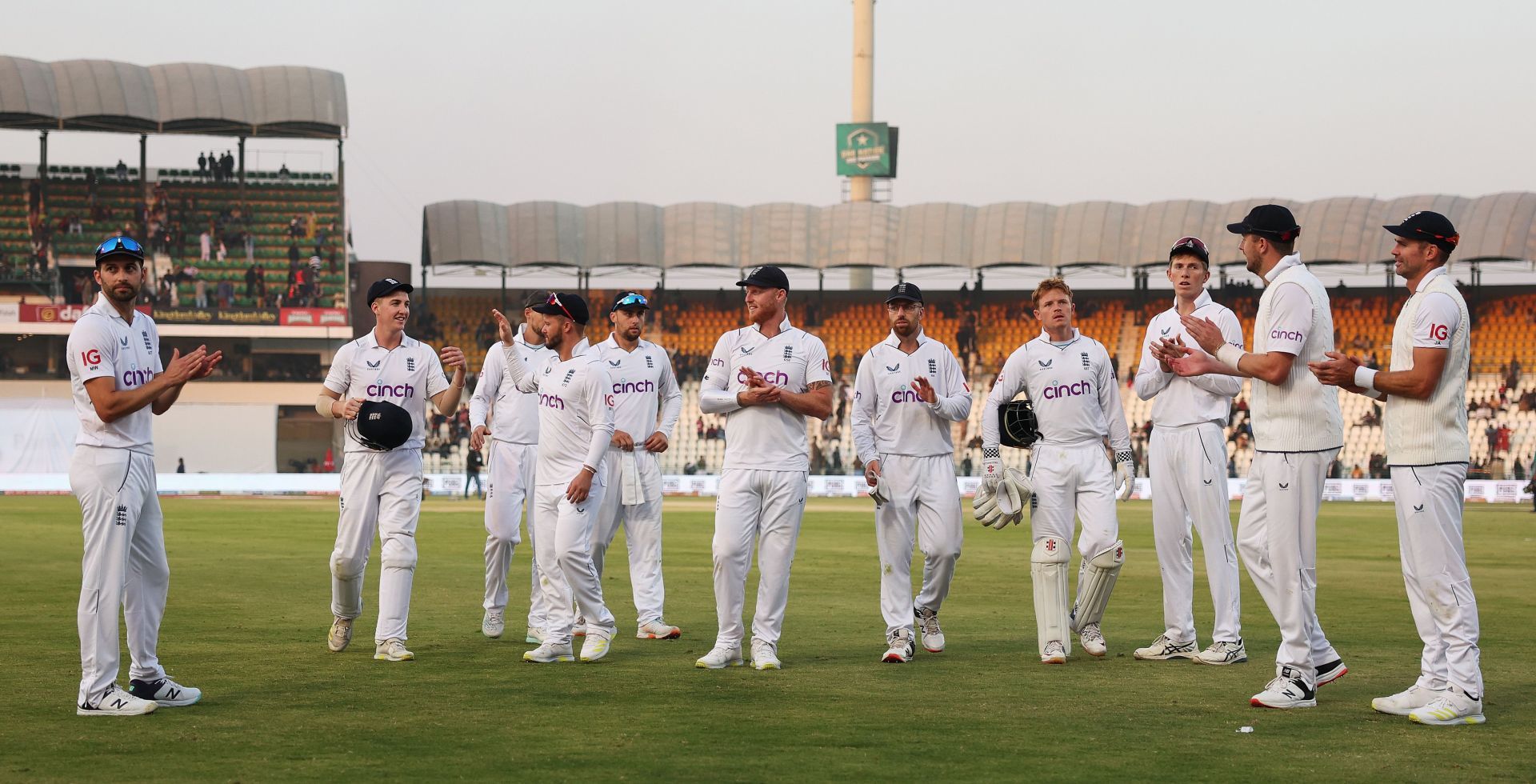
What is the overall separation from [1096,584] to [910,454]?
1715mm

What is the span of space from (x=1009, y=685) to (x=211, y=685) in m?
5.15

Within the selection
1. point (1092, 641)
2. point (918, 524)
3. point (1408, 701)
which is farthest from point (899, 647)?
point (1408, 701)

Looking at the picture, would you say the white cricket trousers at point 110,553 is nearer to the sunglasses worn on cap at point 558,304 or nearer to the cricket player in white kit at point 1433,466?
the sunglasses worn on cap at point 558,304

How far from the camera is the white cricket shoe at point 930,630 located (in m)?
11.3

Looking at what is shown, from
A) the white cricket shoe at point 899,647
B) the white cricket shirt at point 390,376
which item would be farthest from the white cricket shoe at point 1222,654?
the white cricket shirt at point 390,376

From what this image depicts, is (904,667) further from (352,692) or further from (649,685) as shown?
(352,692)

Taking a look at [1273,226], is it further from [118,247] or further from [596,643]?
[118,247]

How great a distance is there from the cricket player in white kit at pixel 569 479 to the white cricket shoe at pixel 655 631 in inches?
48.5

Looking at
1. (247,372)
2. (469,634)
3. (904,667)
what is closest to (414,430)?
(469,634)

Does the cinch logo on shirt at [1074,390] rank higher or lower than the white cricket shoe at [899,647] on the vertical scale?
higher

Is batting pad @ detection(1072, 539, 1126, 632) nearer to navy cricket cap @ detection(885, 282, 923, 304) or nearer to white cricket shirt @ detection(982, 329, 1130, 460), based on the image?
white cricket shirt @ detection(982, 329, 1130, 460)

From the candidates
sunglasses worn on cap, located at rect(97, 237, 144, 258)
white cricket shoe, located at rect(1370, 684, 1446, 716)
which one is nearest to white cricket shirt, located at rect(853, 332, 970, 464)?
white cricket shoe, located at rect(1370, 684, 1446, 716)

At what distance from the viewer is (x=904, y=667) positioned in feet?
34.1

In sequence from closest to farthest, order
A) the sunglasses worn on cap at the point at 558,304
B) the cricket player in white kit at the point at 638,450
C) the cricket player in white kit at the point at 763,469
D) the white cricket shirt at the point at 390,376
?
the cricket player in white kit at the point at 763,469
the sunglasses worn on cap at the point at 558,304
the white cricket shirt at the point at 390,376
the cricket player in white kit at the point at 638,450
